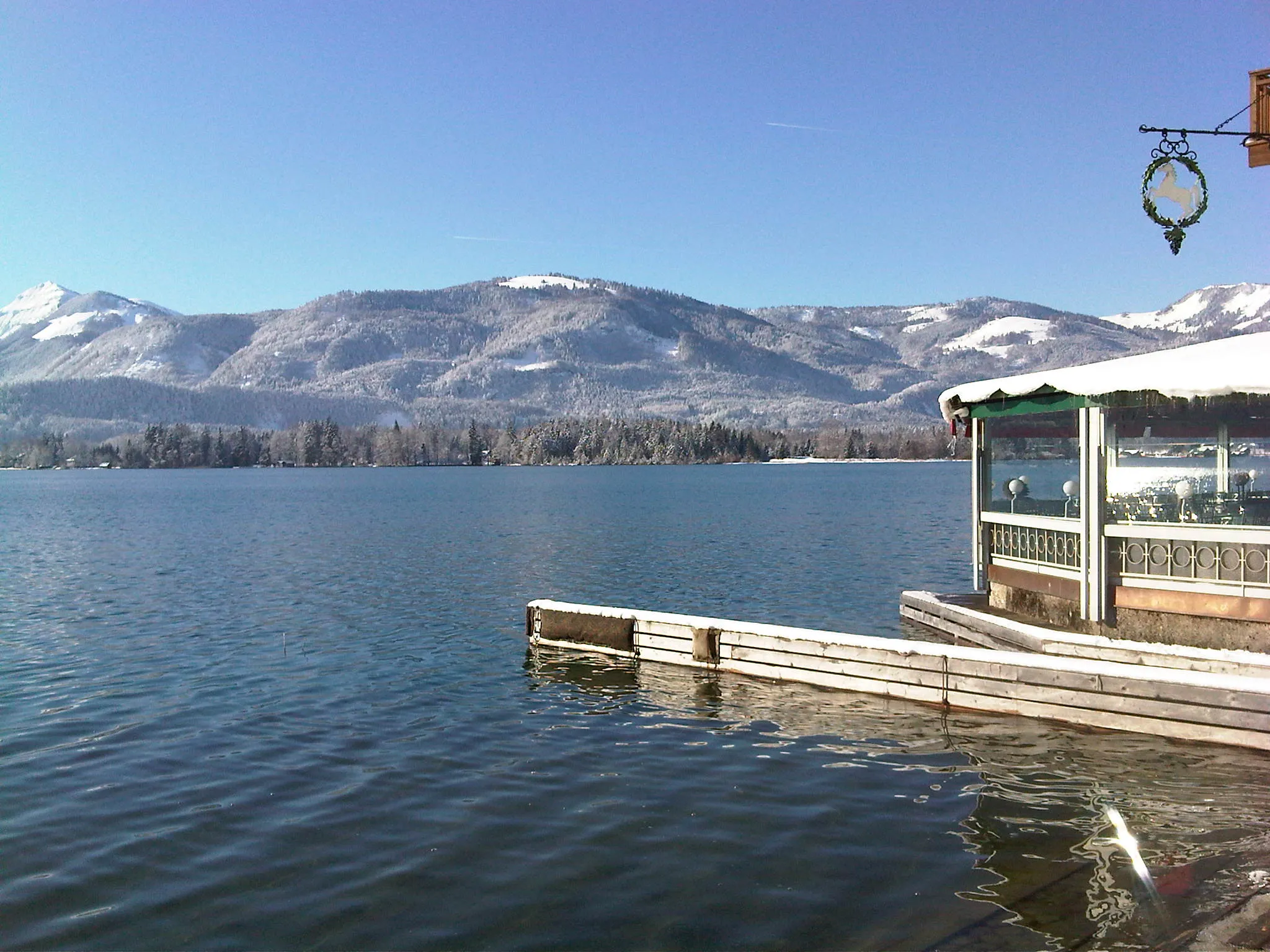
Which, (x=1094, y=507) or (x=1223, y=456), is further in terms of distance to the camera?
(x=1223, y=456)

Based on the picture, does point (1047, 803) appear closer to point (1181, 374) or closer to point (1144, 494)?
point (1144, 494)

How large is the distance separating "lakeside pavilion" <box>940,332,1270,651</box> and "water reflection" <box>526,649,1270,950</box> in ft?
8.63

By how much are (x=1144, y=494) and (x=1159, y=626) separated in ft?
6.58

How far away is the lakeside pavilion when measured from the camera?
14.7 meters

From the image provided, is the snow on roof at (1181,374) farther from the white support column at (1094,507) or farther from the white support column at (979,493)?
the white support column at (979,493)

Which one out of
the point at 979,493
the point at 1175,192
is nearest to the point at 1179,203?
the point at 1175,192

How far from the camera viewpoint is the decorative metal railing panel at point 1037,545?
17.4 m

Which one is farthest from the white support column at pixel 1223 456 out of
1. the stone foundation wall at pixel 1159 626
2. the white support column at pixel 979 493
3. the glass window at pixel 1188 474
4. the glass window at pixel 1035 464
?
the white support column at pixel 979 493

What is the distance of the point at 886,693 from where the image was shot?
53.3 ft

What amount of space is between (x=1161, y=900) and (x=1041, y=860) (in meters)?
1.27

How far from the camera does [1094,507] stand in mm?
16359

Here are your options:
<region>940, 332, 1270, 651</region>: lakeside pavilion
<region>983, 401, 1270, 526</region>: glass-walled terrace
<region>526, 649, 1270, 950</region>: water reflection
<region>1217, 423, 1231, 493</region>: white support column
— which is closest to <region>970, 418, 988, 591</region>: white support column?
<region>983, 401, 1270, 526</region>: glass-walled terrace

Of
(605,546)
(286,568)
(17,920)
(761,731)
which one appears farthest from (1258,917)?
(605,546)

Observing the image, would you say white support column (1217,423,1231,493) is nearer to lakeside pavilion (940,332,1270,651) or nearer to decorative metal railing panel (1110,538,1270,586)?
lakeside pavilion (940,332,1270,651)
